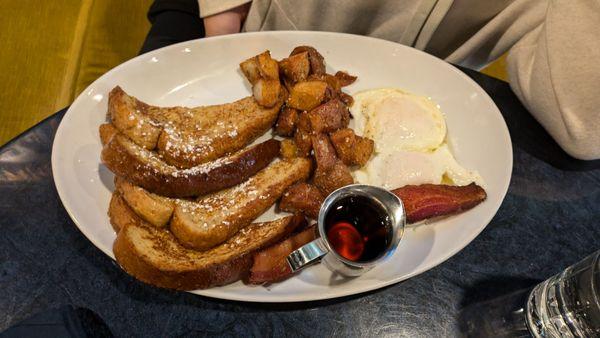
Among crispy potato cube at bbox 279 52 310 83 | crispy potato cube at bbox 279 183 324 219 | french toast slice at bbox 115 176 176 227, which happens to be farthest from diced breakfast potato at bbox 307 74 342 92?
french toast slice at bbox 115 176 176 227

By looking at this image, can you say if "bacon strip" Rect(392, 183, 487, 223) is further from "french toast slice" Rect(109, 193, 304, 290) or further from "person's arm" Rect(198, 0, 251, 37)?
"person's arm" Rect(198, 0, 251, 37)

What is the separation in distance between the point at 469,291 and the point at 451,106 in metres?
0.80

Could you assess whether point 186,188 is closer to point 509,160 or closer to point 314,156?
point 314,156

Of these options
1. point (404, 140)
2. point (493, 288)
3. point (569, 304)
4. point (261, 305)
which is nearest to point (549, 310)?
point (569, 304)

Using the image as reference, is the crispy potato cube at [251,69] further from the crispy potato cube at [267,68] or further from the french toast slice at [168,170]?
the french toast slice at [168,170]

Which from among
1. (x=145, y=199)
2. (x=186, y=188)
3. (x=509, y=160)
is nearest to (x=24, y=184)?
(x=145, y=199)

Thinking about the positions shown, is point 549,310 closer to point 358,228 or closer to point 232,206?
point 358,228

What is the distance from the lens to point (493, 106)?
183cm

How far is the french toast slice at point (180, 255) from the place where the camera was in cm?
133

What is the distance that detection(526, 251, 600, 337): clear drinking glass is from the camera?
126cm

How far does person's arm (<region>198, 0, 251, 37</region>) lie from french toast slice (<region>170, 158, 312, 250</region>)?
0.84 metres

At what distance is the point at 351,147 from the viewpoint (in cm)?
170

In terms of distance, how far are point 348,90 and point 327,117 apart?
0.33 m

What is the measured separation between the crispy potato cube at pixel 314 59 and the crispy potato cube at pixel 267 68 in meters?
0.14
